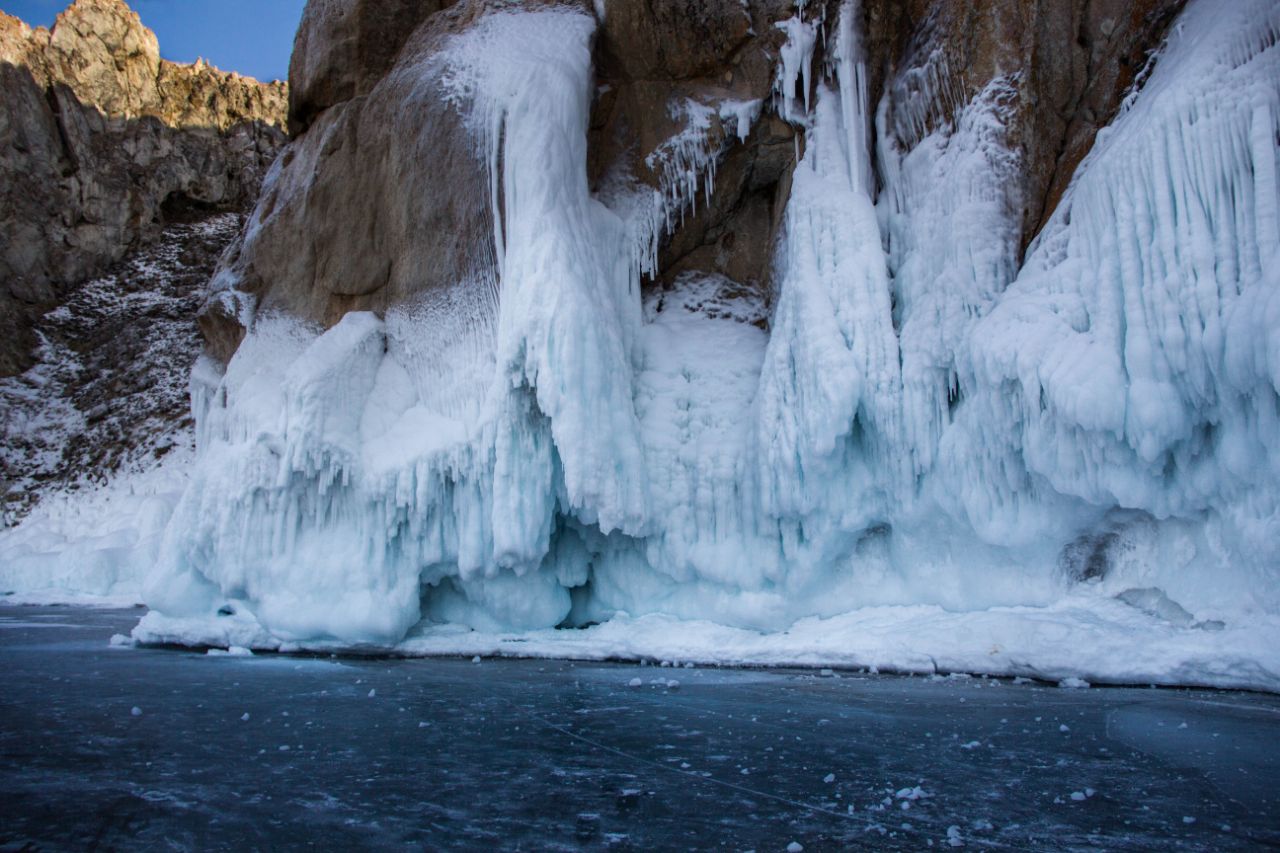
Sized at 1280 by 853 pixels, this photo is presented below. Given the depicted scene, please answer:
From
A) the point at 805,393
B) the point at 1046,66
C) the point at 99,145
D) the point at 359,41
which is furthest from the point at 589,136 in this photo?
the point at 99,145

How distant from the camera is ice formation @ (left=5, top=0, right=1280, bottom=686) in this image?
8.38 meters

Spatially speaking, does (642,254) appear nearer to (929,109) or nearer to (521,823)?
(929,109)

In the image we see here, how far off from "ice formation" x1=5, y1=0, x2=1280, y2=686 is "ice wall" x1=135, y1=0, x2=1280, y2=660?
4 cm

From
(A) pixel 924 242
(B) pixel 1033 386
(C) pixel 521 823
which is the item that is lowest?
(C) pixel 521 823

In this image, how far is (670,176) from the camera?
14.1 meters

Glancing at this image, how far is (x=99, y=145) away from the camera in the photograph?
36250 mm

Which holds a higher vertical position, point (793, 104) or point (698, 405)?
point (793, 104)

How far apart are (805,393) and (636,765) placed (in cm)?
675

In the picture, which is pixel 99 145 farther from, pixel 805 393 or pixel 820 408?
pixel 820 408

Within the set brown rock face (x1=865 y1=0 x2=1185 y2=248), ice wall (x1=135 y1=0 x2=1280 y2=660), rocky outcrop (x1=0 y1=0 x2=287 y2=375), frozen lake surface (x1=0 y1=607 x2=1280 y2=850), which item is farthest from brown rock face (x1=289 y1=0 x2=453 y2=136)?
rocky outcrop (x1=0 y1=0 x2=287 y2=375)

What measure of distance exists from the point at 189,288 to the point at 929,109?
32.3m

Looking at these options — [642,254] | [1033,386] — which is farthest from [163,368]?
[1033,386]

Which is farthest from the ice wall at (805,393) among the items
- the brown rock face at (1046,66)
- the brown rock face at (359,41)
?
the brown rock face at (359,41)

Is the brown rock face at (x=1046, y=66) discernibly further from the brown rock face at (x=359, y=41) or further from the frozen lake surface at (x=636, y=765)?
the brown rock face at (x=359, y=41)
